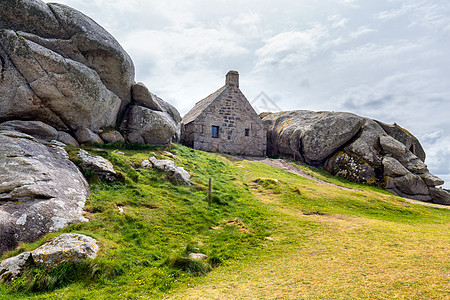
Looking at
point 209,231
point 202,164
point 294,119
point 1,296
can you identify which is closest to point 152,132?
point 202,164

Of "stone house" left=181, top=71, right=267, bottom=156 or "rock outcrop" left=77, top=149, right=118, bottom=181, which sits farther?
"stone house" left=181, top=71, right=267, bottom=156

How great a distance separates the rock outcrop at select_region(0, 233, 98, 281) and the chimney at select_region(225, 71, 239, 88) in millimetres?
30346

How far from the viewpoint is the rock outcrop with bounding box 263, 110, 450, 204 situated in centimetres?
2653

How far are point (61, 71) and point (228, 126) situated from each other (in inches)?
814

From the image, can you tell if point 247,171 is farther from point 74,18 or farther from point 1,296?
point 1,296

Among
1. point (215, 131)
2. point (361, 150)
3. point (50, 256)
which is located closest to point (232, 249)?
point (50, 256)

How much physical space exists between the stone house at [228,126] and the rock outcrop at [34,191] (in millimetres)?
19861

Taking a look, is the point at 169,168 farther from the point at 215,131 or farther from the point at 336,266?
the point at 215,131

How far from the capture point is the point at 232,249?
Answer: 9656mm

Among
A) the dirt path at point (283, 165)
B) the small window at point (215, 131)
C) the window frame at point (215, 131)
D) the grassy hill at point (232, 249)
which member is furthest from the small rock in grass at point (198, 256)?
the small window at point (215, 131)

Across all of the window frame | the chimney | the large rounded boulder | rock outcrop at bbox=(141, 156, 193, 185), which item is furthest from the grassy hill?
the chimney

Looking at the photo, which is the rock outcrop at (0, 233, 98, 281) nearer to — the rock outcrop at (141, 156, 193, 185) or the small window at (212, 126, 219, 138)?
the rock outcrop at (141, 156, 193, 185)

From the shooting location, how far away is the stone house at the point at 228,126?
3164 centimetres

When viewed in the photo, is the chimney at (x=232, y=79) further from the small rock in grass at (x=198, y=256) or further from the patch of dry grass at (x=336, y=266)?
the small rock in grass at (x=198, y=256)
